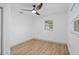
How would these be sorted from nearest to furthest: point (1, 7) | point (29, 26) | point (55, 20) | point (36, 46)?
point (1, 7) < point (29, 26) < point (55, 20) < point (36, 46)

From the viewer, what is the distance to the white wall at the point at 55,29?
2.47 metres

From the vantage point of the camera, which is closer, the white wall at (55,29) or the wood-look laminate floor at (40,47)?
the white wall at (55,29)

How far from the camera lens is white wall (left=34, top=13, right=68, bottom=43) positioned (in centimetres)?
247

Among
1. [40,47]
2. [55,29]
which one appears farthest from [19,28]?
[55,29]

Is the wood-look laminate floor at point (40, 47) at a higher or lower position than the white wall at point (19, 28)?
lower

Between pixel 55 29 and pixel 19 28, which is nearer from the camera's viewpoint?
pixel 55 29

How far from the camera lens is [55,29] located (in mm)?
2555

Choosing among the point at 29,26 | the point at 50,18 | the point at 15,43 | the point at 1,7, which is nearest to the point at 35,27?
the point at 29,26

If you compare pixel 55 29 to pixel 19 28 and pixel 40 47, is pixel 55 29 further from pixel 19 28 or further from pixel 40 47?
pixel 19 28

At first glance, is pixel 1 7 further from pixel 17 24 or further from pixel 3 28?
pixel 17 24

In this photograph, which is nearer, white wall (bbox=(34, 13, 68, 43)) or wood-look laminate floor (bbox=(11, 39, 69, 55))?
white wall (bbox=(34, 13, 68, 43))

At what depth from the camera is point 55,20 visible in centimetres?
263

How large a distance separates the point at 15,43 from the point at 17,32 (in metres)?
0.39

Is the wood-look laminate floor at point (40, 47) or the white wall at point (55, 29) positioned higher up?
the white wall at point (55, 29)
